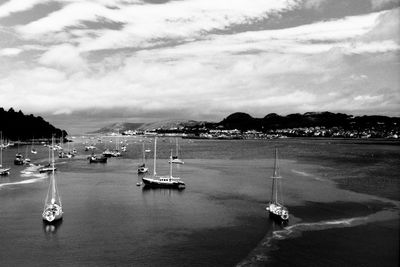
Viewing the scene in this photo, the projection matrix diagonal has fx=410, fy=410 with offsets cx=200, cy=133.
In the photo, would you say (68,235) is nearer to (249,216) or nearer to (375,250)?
(249,216)

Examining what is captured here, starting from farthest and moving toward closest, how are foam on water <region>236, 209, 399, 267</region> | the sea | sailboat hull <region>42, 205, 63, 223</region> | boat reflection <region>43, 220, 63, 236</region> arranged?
sailboat hull <region>42, 205, 63, 223</region>, boat reflection <region>43, 220, 63, 236</region>, the sea, foam on water <region>236, 209, 399, 267</region>

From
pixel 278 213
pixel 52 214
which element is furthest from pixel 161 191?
pixel 278 213

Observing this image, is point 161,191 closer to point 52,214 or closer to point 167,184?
point 167,184

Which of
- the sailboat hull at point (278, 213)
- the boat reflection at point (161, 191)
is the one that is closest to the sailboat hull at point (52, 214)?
the boat reflection at point (161, 191)

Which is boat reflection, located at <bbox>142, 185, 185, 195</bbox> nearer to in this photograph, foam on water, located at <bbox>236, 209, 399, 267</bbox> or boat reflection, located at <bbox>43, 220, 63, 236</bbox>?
boat reflection, located at <bbox>43, 220, 63, 236</bbox>

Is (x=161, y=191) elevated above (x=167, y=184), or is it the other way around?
(x=167, y=184)

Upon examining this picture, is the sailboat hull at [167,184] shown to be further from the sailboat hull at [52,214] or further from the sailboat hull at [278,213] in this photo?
the sailboat hull at [52,214]

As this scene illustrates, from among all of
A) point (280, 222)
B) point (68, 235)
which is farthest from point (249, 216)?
point (68, 235)

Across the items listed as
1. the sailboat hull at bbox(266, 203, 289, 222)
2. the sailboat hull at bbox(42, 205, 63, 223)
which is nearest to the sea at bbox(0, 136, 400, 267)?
the sailboat hull at bbox(42, 205, 63, 223)
